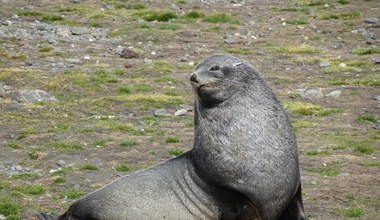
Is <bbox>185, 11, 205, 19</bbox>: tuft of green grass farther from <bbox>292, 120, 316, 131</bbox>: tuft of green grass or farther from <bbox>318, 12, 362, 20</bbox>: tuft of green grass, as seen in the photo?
<bbox>292, 120, 316, 131</bbox>: tuft of green grass

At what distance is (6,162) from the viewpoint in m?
15.1

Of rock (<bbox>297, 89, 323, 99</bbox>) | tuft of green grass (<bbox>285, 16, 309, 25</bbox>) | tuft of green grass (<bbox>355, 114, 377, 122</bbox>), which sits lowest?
tuft of green grass (<bbox>285, 16, 309, 25</bbox>)

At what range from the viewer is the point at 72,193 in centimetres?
1297

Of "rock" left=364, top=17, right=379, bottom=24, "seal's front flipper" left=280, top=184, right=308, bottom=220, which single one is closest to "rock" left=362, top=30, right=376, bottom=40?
"rock" left=364, top=17, right=379, bottom=24

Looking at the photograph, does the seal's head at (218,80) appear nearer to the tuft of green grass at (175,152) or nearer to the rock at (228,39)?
the tuft of green grass at (175,152)

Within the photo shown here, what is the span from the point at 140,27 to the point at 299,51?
17.7 feet

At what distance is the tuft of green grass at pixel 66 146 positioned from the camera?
626 inches

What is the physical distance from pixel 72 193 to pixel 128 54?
12.2 metres

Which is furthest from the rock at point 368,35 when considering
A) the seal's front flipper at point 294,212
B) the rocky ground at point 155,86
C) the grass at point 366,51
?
the seal's front flipper at point 294,212

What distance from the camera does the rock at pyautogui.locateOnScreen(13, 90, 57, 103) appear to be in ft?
65.0

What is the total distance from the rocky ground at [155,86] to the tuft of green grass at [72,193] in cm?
4

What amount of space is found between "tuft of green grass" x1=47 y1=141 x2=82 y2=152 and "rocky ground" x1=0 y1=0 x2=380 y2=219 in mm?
32

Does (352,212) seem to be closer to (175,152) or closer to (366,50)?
(175,152)

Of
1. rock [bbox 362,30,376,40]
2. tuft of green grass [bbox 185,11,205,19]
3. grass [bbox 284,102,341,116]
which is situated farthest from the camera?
tuft of green grass [bbox 185,11,205,19]
